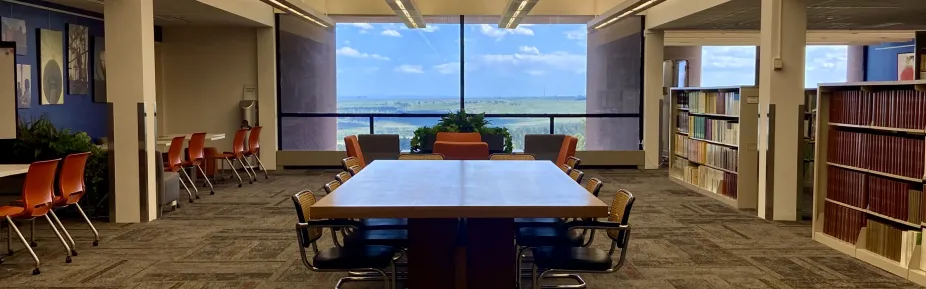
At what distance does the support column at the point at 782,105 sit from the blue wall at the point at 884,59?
1077 centimetres

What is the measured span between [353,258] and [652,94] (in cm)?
1003

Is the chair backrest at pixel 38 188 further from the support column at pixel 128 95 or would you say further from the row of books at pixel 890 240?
the row of books at pixel 890 240

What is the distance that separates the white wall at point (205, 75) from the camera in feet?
42.7

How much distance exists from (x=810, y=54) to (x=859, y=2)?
10.5 metres

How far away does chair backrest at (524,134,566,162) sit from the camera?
11.2 metres

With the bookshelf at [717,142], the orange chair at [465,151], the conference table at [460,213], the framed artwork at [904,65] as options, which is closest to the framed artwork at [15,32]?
the orange chair at [465,151]

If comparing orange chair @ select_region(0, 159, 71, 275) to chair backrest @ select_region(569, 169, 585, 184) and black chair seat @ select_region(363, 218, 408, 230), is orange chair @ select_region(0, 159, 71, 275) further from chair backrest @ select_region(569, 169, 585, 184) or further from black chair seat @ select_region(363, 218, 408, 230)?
chair backrest @ select_region(569, 169, 585, 184)

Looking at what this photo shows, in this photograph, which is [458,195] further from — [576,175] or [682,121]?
[682,121]

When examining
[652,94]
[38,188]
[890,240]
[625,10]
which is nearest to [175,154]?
[38,188]

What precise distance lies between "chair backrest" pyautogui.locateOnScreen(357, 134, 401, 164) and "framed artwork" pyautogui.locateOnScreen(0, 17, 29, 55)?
4243 mm

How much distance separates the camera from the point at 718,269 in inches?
223

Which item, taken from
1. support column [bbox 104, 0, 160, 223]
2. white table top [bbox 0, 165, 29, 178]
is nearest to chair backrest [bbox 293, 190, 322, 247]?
white table top [bbox 0, 165, 29, 178]

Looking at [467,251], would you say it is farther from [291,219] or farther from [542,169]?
[291,219]

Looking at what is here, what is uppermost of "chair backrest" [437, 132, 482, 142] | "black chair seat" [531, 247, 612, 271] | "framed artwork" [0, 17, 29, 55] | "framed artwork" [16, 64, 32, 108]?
"framed artwork" [0, 17, 29, 55]
